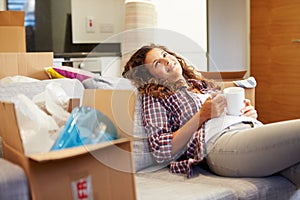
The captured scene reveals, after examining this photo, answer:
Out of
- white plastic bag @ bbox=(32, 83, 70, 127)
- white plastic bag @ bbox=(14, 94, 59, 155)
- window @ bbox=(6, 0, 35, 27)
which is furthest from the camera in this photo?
window @ bbox=(6, 0, 35, 27)

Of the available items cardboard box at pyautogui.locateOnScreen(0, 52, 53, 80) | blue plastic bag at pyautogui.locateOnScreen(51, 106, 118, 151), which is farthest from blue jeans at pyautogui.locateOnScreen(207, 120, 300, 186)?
cardboard box at pyautogui.locateOnScreen(0, 52, 53, 80)

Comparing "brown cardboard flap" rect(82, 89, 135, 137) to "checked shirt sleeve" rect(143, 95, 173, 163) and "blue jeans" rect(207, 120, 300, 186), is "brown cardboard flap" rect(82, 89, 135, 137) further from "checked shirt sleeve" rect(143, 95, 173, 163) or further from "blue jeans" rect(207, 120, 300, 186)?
"blue jeans" rect(207, 120, 300, 186)

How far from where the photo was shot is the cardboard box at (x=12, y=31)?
209 cm

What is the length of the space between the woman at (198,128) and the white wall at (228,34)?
2614mm

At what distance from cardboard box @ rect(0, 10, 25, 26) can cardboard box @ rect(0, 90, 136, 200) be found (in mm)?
1202

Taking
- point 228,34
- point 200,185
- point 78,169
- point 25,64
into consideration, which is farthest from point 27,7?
point 78,169

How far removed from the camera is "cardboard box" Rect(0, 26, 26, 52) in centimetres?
209

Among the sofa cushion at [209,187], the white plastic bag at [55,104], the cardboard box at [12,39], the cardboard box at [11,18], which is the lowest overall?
the sofa cushion at [209,187]

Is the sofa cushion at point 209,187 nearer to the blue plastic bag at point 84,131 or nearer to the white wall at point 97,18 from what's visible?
the blue plastic bag at point 84,131

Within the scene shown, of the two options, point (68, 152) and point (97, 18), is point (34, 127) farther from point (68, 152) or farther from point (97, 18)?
point (97, 18)

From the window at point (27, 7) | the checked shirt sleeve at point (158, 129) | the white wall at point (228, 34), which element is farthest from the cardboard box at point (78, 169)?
the white wall at point (228, 34)

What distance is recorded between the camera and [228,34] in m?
4.30

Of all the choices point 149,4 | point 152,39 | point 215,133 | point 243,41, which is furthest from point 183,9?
point 215,133

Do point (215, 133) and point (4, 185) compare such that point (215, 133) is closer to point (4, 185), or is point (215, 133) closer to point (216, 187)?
point (216, 187)
